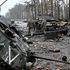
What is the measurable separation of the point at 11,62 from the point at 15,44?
712 millimetres

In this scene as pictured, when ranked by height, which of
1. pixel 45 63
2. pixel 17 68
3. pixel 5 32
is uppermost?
pixel 5 32

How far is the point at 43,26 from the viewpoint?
76.6 ft

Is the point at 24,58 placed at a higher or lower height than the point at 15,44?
lower

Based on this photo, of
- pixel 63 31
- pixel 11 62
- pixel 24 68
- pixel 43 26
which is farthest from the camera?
pixel 43 26

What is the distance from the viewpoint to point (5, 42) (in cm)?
602

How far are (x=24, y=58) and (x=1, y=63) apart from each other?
2.33ft

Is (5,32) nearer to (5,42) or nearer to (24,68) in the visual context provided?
(5,42)

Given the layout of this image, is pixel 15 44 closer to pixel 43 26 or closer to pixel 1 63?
pixel 1 63

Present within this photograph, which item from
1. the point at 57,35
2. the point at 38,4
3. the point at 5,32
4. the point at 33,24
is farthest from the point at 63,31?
the point at 38,4

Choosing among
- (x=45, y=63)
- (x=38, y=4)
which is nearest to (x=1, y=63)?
(x=45, y=63)

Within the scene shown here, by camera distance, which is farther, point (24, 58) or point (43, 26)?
point (43, 26)

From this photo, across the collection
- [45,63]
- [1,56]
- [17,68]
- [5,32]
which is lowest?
[45,63]

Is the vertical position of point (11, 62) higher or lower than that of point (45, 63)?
higher

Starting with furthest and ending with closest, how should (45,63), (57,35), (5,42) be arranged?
(57,35)
(45,63)
(5,42)
